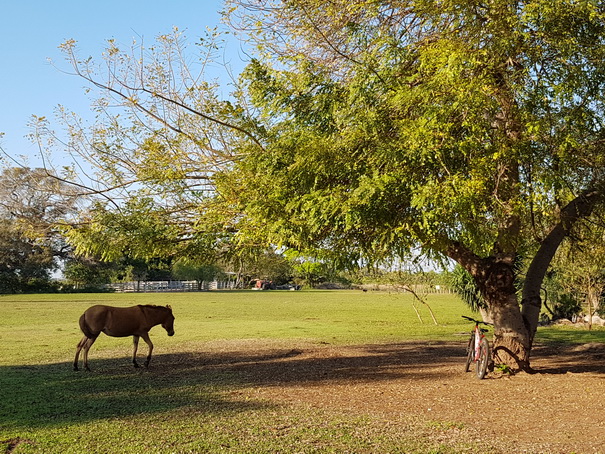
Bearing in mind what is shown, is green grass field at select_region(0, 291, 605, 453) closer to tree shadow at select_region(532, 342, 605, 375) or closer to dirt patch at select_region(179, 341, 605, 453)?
dirt patch at select_region(179, 341, 605, 453)

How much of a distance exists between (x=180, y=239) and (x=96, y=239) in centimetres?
163

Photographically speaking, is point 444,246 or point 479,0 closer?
point 479,0

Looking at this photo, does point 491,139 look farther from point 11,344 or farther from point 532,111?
point 11,344

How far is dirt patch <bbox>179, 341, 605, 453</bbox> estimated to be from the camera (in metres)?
7.72

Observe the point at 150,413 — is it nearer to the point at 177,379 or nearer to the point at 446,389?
the point at 177,379

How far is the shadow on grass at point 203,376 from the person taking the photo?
29.0 feet

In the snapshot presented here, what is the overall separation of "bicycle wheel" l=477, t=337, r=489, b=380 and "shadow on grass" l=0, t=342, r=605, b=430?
95cm

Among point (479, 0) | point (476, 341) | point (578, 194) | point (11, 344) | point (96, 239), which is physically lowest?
point (11, 344)

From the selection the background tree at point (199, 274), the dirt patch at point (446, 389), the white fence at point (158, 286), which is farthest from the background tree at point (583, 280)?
the background tree at point (199, 274)

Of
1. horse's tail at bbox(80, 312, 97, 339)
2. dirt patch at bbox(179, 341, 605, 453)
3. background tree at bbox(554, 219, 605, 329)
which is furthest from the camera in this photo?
background tree at bbox(554, 219, 605, 329)

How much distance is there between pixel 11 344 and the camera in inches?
705

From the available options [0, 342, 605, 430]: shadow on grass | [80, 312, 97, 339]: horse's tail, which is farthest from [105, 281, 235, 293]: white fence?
[80, 312, 97, 339]: horse's tail

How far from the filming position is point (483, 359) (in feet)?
37.1

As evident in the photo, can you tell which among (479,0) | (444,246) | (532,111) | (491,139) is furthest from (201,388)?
(479,0)
